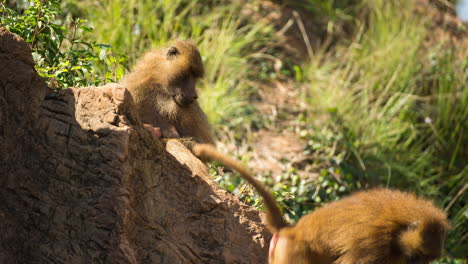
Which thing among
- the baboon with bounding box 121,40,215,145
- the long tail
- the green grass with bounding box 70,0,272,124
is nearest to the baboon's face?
the baboon with bounding box 121,40,215,145

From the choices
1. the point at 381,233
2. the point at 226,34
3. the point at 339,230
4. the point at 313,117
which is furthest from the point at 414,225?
the point at 226,34

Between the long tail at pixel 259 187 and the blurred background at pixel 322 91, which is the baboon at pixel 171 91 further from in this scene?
the long tail at pixel 259 187

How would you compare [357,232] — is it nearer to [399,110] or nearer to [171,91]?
[171,91]

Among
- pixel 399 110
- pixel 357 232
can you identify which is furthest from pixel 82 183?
pixel 399 110

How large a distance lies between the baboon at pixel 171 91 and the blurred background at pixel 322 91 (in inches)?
51.9

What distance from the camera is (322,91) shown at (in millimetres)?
9188

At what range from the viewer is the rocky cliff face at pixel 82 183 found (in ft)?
11.0

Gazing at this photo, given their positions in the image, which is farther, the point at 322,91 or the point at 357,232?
the point at 322,91

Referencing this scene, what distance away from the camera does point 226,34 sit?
9.23 metres

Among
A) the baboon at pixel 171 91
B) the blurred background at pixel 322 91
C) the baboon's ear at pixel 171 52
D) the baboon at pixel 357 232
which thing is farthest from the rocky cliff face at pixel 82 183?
the blurred background at pixel 322 91

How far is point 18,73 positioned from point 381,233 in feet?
7.80

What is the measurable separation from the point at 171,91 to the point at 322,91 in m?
4.04

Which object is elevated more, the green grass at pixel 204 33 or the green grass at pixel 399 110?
the green grass at pixel 204 33

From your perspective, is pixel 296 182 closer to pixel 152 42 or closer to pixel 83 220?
pixel 152 42
